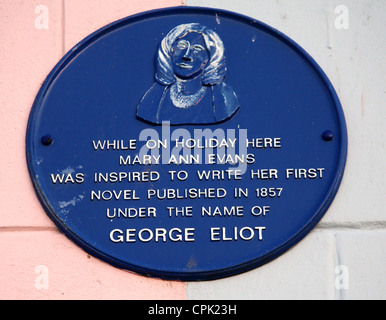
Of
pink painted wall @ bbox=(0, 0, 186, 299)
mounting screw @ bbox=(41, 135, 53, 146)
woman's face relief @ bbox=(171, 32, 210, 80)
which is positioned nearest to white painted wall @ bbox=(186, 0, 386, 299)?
woman's face relief @ bbox=(171, 32, 210, 80)

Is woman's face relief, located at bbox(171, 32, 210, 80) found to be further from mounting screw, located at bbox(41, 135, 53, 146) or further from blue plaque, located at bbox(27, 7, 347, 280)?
mounting screw, located at bbox(41, 135, 53, 146)

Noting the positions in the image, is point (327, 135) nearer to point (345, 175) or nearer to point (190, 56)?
point (345, 175)

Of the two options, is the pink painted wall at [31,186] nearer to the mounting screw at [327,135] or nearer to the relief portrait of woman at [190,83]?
the relief portrait of woman at [190,83]

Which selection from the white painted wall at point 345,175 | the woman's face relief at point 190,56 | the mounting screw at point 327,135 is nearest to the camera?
the white painted wall at point 345,175

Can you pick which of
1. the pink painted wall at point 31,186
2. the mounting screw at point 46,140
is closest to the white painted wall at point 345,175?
the pink painted wall at point 31,186

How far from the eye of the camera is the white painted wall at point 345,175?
284cm

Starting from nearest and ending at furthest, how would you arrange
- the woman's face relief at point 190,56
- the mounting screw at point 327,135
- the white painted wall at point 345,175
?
1. the white painted wall at point 345,175
2. the mounting screw at point 327,135
3. the woman's face relief at point 190,56

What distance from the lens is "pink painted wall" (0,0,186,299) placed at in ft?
9.41

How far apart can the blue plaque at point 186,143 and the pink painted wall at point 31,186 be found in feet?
0.21

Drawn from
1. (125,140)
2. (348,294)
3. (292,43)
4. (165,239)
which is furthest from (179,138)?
(348,294)

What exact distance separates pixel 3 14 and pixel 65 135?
26.0 inches

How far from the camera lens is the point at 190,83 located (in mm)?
3107

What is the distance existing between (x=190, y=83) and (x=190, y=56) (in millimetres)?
118

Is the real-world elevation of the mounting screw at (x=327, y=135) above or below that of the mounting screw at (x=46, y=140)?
below
